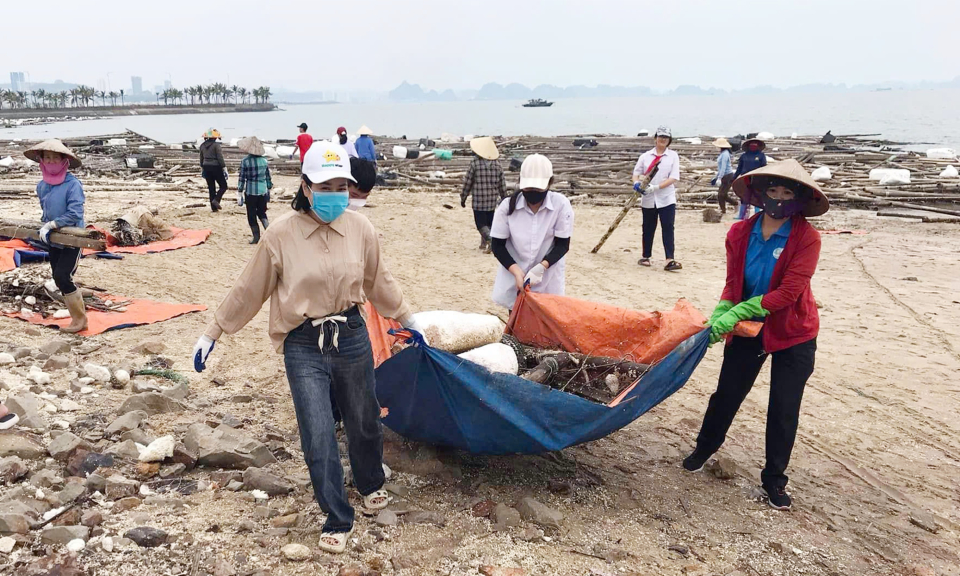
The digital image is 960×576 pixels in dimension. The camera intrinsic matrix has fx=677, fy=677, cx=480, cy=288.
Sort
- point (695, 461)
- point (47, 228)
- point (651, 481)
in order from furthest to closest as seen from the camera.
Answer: point (47, 228) < point (695, 461) < point (651, 481)

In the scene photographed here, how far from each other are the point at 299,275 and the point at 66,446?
1806mm

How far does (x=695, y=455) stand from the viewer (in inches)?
149

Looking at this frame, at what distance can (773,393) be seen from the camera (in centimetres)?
333

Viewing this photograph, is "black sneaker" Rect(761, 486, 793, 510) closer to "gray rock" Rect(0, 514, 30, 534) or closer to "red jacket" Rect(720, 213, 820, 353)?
"red jacket" Rect(720, 213, 820, 353)

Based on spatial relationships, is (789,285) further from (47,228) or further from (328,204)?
(47,228)

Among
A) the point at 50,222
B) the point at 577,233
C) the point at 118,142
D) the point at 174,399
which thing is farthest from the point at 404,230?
the point at 118,142

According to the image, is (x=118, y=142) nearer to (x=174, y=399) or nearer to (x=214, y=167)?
(x=214, y=167)

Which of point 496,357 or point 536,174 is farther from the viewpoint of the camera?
point 536,174

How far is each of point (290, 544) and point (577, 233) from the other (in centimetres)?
915

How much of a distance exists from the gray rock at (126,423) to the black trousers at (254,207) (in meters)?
6.04

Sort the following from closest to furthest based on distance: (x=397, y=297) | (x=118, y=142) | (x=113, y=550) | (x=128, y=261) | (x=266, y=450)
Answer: (x=113, y=550), (x=397, y=297), (x=266, y=450), (x=128, y=261), (x=118, y=142)

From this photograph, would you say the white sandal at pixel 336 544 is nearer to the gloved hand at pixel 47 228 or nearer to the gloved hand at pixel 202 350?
the gloved hand at pixel 202 350

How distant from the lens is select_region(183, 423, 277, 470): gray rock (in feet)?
11.5

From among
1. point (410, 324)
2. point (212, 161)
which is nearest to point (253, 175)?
point (212, 161)
